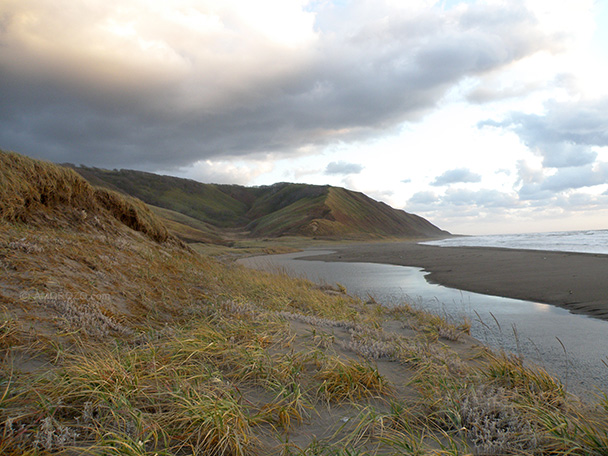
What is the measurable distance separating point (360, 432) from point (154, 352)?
6.68 ft

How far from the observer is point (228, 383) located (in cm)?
322

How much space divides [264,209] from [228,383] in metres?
154

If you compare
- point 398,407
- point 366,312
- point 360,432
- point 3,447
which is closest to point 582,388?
point 398,407

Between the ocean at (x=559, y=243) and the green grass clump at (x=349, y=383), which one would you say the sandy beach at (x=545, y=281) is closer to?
the ocean at (x=559, y=243)

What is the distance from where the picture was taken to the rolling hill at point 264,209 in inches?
3962

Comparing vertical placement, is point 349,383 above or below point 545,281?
below

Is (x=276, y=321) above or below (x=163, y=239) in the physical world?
below

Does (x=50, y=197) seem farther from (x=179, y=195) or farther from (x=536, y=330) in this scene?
(x=179, y=195)

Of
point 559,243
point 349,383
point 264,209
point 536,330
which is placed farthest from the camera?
point 264,209

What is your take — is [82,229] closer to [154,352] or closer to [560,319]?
[154,352]

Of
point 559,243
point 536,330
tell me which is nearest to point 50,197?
point 536,330

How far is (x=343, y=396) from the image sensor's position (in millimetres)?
3266

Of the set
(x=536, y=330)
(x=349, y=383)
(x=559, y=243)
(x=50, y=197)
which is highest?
(x=50, y=197)

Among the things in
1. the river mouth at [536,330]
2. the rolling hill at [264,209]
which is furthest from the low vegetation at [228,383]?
the rolling hill at [264,209]
